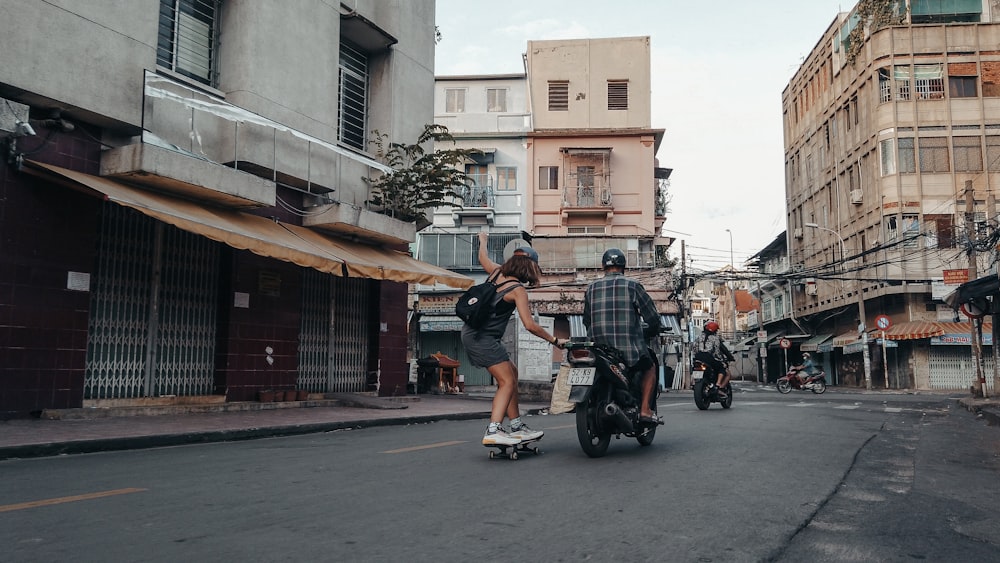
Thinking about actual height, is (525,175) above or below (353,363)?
above

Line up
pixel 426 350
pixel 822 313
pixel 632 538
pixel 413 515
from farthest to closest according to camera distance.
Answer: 1. pixel 822 313
2. pixel 426 350
3. pixel 413 515
4. pixel 632 538

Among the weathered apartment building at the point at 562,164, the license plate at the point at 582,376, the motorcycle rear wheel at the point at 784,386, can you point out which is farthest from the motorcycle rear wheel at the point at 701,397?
the weathered apartment building at the point at 562,164

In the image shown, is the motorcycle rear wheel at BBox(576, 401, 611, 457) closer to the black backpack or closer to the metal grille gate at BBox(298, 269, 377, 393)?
the black backpack

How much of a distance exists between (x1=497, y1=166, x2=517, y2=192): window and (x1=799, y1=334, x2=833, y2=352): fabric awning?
69.5 feet

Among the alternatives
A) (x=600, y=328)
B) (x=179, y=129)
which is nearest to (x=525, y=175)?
(x=179, y=129)

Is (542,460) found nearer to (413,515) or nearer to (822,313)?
(413,515)

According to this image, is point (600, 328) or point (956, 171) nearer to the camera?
point (600, 328)

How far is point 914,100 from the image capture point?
1499 inches

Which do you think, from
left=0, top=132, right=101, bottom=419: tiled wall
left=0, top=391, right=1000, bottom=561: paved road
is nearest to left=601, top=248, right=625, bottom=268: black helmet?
left=0, top=391, right=1000, bottom=561: paved road

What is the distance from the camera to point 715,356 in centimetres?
1397

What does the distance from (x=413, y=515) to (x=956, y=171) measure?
133 feet

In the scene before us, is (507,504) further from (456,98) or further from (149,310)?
(456,98)

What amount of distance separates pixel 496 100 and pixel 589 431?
33.7 metres

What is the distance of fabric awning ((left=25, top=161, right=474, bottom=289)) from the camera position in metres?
9.62
